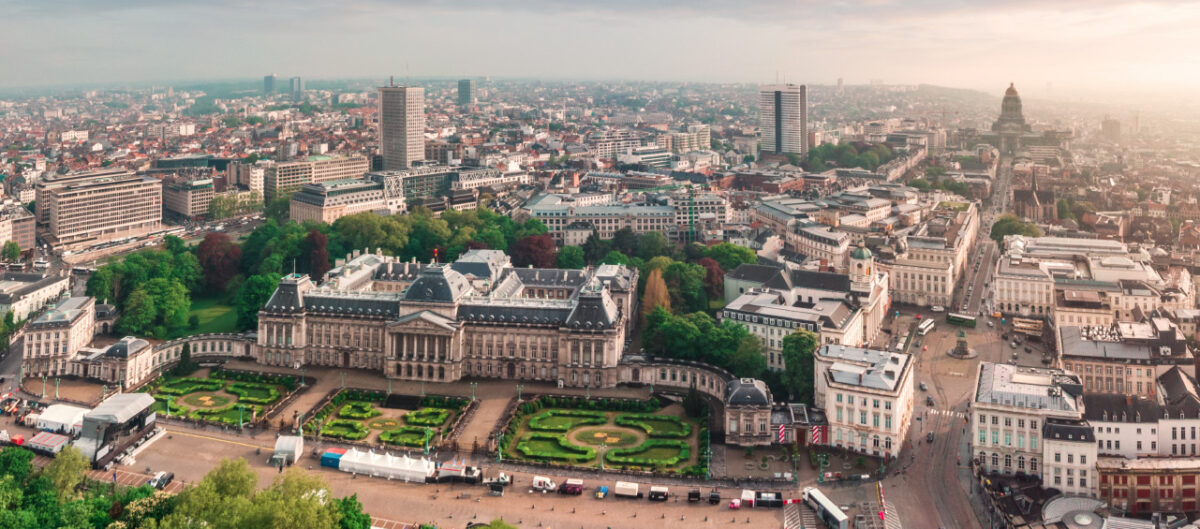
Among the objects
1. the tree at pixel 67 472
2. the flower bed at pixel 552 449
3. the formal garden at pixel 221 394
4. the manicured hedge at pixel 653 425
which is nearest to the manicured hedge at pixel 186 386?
the formal garden at pixel 221 394

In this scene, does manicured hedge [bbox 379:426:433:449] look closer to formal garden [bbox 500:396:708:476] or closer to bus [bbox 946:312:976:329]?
formal garden [bbox 500:396:708:476]

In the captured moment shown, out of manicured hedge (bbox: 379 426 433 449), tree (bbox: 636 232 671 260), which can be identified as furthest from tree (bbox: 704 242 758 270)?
manicured hedge (bbox: 379 426 433 449)

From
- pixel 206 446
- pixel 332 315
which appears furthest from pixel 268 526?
pixel 332 315

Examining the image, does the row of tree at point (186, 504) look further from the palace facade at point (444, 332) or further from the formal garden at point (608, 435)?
the palace facade at point (444, 332)

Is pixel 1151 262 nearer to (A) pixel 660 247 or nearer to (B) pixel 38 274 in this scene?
(A) pixel 660 247

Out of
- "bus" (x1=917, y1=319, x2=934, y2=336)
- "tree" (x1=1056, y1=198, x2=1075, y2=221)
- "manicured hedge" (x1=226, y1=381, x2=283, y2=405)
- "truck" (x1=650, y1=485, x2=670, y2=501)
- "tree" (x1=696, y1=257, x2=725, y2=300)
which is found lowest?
"truck" (x1=650, y1=485, x2=670, y2=501)

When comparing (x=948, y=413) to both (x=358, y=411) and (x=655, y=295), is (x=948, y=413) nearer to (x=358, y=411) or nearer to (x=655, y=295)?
(x=655, y=295)
